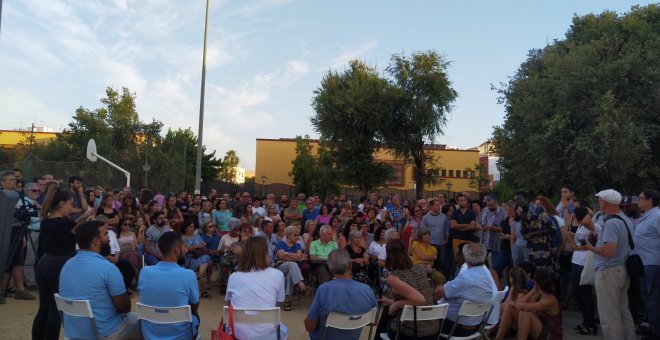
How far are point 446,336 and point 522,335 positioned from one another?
1.38 meters

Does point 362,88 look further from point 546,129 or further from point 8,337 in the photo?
point 8,337

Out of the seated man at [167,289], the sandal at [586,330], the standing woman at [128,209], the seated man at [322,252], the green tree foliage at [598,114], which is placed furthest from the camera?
the green tree foliage at [598,114]

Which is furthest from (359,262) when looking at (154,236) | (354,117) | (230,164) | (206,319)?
(230,164)

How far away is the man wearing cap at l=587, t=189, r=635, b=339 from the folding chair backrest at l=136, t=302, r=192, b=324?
4.61 m

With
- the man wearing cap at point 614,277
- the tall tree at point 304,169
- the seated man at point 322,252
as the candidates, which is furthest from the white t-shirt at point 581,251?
the tall tree at point 304,169

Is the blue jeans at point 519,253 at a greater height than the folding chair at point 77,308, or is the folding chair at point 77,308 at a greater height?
the blue jeans at point 519,253

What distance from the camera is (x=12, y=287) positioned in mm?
8625

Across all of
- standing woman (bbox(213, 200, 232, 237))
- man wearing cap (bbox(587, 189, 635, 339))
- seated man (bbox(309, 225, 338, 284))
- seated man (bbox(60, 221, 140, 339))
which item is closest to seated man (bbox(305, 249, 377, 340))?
seated man (bbox(60, 221, 140, 339))

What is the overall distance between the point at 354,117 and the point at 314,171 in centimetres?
888

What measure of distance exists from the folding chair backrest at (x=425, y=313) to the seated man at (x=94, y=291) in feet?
7.44

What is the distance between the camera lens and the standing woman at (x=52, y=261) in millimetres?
5223

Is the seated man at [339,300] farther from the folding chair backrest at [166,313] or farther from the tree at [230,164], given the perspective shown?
the tree at [230,164]

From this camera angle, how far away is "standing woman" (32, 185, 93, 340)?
5.22 m

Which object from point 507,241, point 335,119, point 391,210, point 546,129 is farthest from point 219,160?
point 507,241
